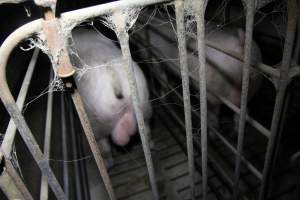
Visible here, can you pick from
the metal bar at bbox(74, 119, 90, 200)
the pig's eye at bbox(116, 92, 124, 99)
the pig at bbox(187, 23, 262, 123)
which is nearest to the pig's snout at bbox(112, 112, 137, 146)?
the pig's eye at bbox(116, 92, 124, 99)

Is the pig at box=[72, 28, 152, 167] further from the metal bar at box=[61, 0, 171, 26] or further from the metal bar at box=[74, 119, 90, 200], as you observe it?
the metal bar at box=[61, 0, 171, 26]

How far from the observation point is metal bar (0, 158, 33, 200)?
0.56 m

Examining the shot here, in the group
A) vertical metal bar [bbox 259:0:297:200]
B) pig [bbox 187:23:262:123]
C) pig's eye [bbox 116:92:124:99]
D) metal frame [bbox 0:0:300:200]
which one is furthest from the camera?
pig [bbox 187:23:262:123]

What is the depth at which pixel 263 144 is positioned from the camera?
65.9 inches

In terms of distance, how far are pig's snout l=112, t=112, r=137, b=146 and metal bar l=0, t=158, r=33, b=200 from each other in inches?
36.4

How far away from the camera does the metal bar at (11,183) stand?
559 millimetres

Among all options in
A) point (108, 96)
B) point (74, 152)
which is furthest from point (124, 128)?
point (74, 152)

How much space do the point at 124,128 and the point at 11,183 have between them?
38.5 inches

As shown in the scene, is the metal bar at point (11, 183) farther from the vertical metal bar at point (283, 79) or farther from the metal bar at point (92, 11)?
the vertical metal bar at point (283, 79)

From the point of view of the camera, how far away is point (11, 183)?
0.58 meters

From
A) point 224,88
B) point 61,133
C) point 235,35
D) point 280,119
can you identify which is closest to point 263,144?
point 224,88

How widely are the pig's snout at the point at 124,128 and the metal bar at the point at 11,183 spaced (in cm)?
92

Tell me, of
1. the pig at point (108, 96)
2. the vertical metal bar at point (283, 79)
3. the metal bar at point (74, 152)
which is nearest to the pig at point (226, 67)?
the pig at point (108, 96)

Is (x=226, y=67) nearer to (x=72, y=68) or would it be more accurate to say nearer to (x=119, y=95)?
(x=119, y=95)
